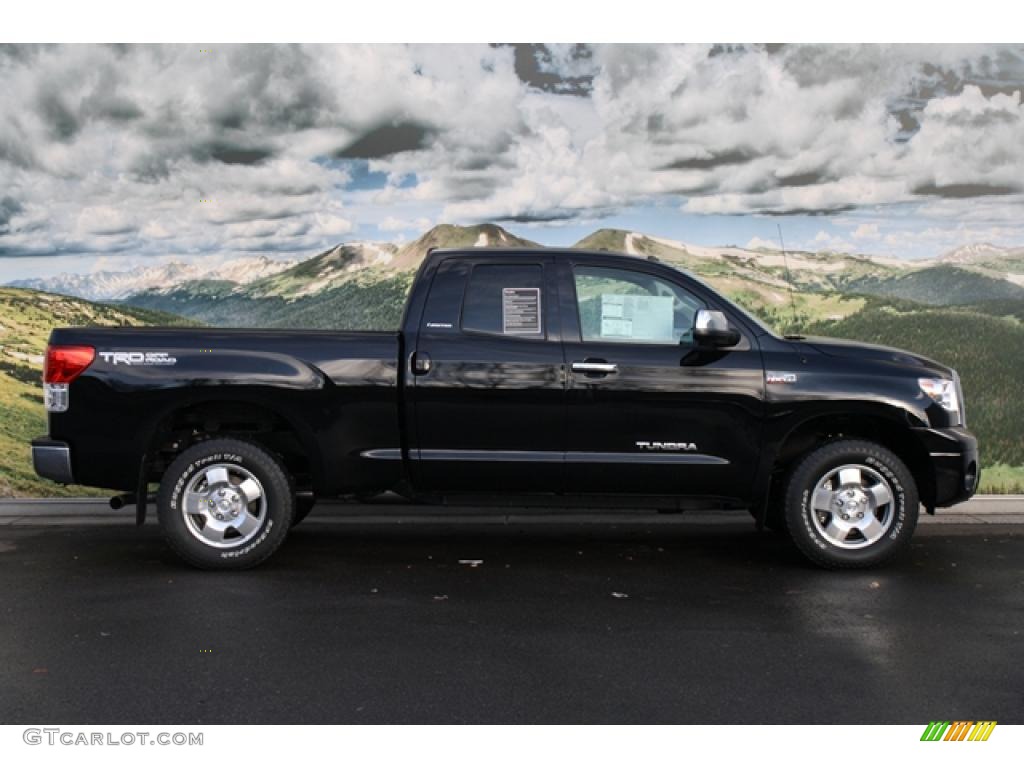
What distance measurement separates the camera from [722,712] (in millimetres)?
4297

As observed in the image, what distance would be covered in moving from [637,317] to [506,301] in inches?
31.8

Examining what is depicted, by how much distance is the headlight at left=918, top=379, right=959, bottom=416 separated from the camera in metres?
6.61

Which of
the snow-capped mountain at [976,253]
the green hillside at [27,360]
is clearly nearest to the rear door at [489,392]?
the green hillside at [27,360]

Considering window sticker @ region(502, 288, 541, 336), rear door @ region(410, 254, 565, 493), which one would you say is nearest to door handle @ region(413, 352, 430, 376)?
rear door @ region(410, 254, 565, 493)

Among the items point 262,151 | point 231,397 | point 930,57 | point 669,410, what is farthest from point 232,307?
point 930,57

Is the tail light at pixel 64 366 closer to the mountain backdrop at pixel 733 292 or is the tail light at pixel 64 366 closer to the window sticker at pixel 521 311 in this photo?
the window sticker at pixel 521 311

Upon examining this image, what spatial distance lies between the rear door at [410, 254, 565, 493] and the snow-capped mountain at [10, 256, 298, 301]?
3988 mm

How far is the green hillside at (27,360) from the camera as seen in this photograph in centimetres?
937

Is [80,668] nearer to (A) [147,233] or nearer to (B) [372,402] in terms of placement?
(B) [372,402]

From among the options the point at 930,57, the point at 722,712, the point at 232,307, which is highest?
the point at 930,57

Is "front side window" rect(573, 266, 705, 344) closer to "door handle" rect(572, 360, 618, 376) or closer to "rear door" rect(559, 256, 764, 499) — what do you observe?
"rear door" rect(559, 256, 764, 499)

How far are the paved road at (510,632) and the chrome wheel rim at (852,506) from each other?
23cm

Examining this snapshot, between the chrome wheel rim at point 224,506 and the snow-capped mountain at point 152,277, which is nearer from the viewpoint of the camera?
the chrome wheel rim at point 224,506

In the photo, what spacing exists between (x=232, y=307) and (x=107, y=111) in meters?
2.03
